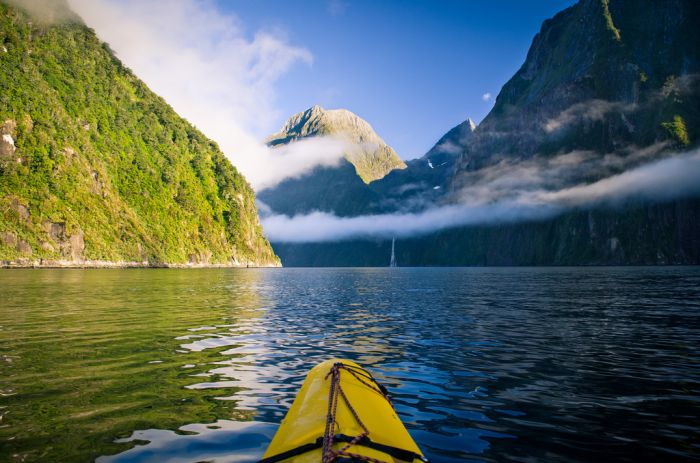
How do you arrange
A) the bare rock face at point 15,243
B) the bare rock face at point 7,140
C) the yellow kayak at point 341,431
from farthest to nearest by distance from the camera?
the bare rock face at point 7,140 < the bare rock face at point 15,243 < the yellow kayak at point 341,431

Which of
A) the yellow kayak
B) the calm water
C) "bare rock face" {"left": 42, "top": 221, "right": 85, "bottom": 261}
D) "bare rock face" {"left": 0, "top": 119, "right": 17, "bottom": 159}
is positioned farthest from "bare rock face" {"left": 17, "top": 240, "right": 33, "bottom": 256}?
the yellow kayak

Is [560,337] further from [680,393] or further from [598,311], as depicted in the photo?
[598,311]

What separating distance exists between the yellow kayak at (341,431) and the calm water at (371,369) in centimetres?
151

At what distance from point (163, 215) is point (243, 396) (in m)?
170

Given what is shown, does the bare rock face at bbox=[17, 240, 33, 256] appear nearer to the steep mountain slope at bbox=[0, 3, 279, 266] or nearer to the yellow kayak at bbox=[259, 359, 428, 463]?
the steep mountain slope at bbox=[0, 3, 279, 266]

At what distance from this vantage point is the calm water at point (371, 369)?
862cm

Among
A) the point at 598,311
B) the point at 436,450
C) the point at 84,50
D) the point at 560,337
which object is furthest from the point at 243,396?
the point at 84,50

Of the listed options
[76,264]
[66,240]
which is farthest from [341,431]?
[76,264]

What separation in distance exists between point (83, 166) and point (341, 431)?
162 m

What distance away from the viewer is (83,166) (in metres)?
141

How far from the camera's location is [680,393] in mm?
12242

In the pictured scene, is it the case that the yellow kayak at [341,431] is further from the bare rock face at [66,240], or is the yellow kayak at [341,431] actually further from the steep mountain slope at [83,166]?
the bare rock face at [66,240]

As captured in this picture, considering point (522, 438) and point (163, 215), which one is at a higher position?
point (163, 215)

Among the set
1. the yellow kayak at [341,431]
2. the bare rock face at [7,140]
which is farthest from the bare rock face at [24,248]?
the yellow kayak at [341,431]
